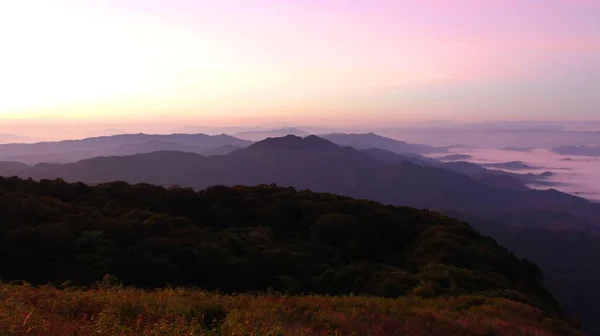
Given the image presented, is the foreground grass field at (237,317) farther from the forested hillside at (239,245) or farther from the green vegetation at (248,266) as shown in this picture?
the forested hillside at (239,245)

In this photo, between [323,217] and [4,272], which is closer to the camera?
[4,272]

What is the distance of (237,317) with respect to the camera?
367 inches

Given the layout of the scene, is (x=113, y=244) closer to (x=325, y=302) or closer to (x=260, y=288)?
(x=260, y=288)

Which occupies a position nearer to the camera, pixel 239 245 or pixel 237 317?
pixel 237 317

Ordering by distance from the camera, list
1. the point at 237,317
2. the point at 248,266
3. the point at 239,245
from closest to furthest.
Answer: the point at 237,317
the point at 248,266
the point at 239,245

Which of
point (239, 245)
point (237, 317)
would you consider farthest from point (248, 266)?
point (237, 317)

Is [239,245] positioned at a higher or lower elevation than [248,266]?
higher

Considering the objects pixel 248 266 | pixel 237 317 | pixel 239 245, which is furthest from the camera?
pixel 239 245

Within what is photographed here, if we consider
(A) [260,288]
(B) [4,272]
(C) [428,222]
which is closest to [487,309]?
(A) [260,288]

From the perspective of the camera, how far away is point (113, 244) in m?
21.8

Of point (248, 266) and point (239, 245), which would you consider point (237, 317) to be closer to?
point (248, 266)

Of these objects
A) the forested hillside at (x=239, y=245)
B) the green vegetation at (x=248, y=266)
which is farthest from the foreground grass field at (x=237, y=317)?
the forested hillside at (x=239, y=245)

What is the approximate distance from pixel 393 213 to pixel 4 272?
28344mm

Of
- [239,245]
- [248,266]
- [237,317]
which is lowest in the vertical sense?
[248,266]
